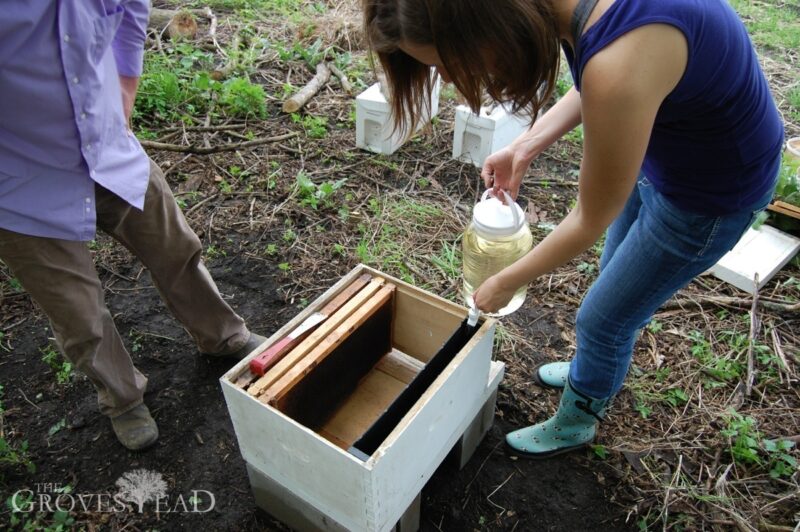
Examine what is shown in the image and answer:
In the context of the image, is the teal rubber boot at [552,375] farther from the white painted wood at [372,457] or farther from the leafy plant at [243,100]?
the leafy plant at [243,100]

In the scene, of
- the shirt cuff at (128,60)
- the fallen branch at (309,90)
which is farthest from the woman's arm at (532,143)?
the fallen branch at (309,90)

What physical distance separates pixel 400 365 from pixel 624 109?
1518 millimetres

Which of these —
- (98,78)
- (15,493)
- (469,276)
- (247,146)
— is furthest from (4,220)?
(247,146)

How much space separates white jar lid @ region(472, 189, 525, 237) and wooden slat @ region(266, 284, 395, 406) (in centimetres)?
45

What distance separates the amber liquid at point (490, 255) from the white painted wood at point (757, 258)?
140 centimetres

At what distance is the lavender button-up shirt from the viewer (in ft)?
5.28

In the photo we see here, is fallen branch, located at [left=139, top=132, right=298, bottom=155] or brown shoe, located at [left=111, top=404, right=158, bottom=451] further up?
fallen branch, located at [left=139, top=132, right=298, bottom=155]

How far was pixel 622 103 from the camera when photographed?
1.15m

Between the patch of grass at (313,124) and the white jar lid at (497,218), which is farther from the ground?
the white jar lid at (497,218)

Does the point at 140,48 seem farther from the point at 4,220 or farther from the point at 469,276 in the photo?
the point at 469,276

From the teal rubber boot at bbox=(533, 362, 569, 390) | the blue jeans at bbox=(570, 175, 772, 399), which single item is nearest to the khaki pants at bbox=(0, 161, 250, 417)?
the teal rubber boot at bbox=(533, 362, 569, 390)

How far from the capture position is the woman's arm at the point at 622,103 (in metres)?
1.14

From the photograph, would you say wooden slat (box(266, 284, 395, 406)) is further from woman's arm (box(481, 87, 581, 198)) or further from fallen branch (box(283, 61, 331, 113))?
fallen branch (box(283, 61, 331, 113))

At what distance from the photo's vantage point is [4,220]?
A: 176 cm
